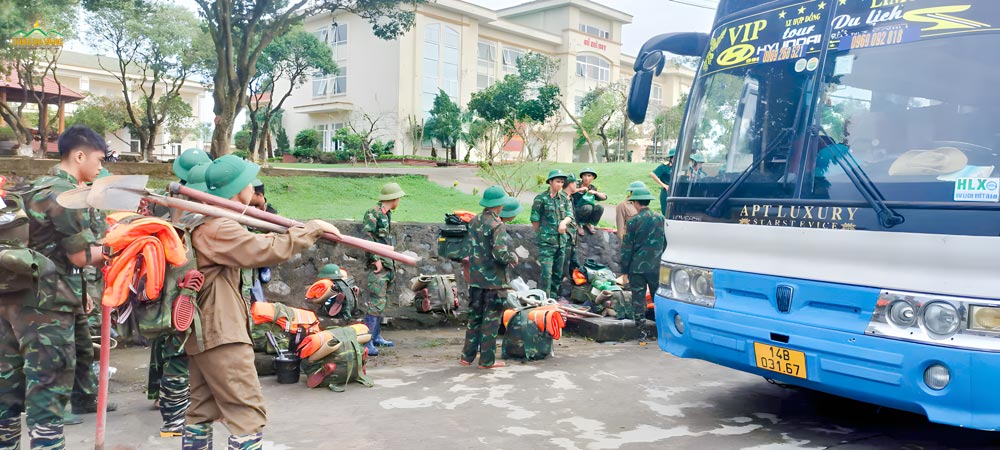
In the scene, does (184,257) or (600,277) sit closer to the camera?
Result: (184,257)

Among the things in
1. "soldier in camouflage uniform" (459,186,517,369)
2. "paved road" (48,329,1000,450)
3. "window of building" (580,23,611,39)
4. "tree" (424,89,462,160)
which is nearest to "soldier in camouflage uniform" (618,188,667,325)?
"paved road" (48,329,1000,450)

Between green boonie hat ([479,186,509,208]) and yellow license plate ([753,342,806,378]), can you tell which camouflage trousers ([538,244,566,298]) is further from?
yellow license plate ([753,342,806,378])

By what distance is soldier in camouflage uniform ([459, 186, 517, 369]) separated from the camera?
23.1 feet

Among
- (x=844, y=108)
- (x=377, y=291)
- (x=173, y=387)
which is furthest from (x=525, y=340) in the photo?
(x=844, y=108)

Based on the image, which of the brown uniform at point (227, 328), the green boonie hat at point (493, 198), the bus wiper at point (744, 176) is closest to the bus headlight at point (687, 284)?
the bus wiper at point (744, 176)

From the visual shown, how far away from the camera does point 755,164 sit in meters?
4.95

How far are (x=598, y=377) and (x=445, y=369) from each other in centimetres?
145

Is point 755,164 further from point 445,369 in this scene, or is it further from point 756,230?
point 445,369

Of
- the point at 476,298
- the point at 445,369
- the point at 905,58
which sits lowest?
the point at 445,369

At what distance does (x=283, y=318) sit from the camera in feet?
21.8

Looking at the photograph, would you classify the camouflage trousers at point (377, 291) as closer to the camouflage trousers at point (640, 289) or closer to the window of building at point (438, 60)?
the camouflage trousers at point (640, 289)

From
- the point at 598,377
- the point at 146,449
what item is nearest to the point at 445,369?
the point at 598,377

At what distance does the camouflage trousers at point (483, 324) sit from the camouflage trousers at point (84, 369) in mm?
3244

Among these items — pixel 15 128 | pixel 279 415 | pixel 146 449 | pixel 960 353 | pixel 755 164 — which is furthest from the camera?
pixel 15 128
